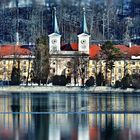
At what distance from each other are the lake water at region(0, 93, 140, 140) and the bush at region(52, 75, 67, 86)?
1484 inches

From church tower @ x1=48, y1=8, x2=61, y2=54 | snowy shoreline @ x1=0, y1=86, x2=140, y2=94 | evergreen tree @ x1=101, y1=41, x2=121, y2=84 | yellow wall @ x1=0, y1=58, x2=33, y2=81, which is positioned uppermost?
church tower @ x1=48, y1=8, x2=61, y2=54

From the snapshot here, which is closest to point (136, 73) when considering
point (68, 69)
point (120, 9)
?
point (68, 69)

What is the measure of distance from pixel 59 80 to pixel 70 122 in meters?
Result: 51.9

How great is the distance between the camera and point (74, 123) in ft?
129

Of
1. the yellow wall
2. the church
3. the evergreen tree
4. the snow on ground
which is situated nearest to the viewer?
the snow on ground

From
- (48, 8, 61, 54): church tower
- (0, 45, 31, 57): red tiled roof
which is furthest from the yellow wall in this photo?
(48, 8, 61, 54): church tower

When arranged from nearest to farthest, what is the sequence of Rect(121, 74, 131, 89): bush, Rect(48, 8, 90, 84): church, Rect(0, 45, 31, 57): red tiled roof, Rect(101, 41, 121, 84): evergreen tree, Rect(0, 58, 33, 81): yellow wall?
1. Rect(121, 74, 131, 89): bush
2. Rect(101, 41, 121, 84): evergreen tree
3. Rect(0, 58, 33, 81): yellow wall
4. Rect(48, 8, 90, 84): church
5. Rect(0, 45, 31, 57): red tiled roof

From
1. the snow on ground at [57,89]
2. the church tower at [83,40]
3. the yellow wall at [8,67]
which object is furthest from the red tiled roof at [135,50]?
the snow on ground at [57,89]

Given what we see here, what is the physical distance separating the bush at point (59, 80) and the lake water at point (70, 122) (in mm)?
37696

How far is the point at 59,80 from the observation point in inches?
3615

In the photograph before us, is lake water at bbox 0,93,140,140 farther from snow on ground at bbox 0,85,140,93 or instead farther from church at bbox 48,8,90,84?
church at bbox 48,8,90,84

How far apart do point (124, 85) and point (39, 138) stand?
54.3m

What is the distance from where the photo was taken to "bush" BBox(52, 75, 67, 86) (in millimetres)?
91062

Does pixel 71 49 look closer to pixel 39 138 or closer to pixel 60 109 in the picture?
pixel 60 109
